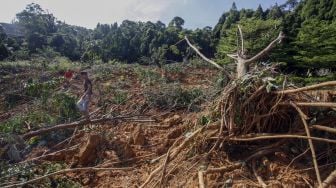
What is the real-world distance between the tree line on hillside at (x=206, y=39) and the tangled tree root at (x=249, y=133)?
8.04 metres

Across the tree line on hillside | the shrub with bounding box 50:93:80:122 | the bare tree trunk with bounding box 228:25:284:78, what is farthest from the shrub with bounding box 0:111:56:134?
the tree line on hillside

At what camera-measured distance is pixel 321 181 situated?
9.62 feet

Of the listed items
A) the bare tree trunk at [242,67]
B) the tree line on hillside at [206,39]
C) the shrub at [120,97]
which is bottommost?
the shrub at [120,97]

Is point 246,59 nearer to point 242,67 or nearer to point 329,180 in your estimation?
point 242,67

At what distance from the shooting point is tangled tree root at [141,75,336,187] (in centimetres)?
324

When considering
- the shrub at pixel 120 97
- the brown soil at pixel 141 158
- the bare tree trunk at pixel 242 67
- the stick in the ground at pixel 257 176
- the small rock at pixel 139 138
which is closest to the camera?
the stick in the ground at pixel 257 176

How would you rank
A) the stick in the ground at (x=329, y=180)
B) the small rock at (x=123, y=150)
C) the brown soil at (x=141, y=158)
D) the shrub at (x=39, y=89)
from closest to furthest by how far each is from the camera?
the stick in the ground at (x=329, y=180), the brown soil at (x=141, y=158), the small rock at (x=123, y=150), the shrub at (x=39, y=89)

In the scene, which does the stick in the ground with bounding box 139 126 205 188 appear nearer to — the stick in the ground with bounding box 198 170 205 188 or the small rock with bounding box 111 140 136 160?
the stick in the ground with bounding box 198 170 205 188

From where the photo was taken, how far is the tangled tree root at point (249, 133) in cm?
324

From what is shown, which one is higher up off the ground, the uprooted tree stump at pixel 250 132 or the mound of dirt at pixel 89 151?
the uprooted tree stump at pixel 250 132

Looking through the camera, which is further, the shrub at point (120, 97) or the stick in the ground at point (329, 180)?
the shrub at point (120, 97)

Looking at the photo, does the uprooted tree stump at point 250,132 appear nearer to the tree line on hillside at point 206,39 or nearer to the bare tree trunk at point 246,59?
the bare tree trunk at point 246,59

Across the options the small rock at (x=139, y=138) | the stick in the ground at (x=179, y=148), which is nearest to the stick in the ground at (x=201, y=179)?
the stick in the ground at (x=179, y=148)

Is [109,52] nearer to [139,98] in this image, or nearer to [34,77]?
[34,77]
